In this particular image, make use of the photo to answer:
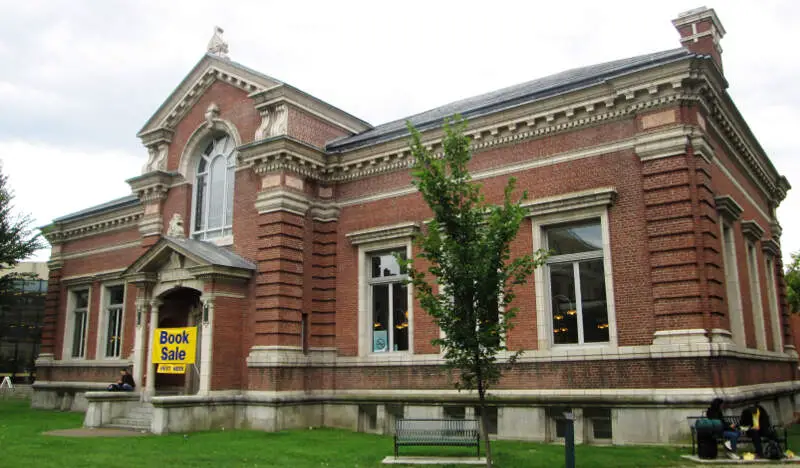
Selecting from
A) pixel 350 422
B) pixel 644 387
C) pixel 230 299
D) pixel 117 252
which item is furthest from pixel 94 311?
pixel 644 387

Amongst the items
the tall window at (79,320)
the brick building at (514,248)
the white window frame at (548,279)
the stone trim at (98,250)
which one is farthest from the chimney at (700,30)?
the tall window at (79,320)

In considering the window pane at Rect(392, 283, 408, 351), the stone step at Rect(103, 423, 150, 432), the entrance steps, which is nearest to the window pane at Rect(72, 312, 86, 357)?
the entrance steps

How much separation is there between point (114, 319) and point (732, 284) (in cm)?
2418

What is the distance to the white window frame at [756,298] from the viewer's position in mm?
19953

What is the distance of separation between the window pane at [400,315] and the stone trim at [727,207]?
29.6 feet

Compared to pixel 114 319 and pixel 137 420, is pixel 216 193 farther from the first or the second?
pixel 114 319

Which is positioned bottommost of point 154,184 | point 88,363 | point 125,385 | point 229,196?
point 125,385

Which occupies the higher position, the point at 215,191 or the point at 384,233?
the point at 215,191

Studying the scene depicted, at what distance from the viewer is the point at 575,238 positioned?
17.8 metres

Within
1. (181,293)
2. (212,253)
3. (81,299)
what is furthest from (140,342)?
(81,299)

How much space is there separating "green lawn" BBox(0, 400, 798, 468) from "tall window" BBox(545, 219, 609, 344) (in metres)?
3.02

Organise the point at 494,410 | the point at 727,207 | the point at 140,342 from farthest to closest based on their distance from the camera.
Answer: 1. the point at 140,342
2. the point at 494,410
3. the point at 727,207

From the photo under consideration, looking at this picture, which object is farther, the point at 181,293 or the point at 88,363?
the point at 88,363

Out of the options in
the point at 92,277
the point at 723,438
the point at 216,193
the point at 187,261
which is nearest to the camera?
the point at 723,438
